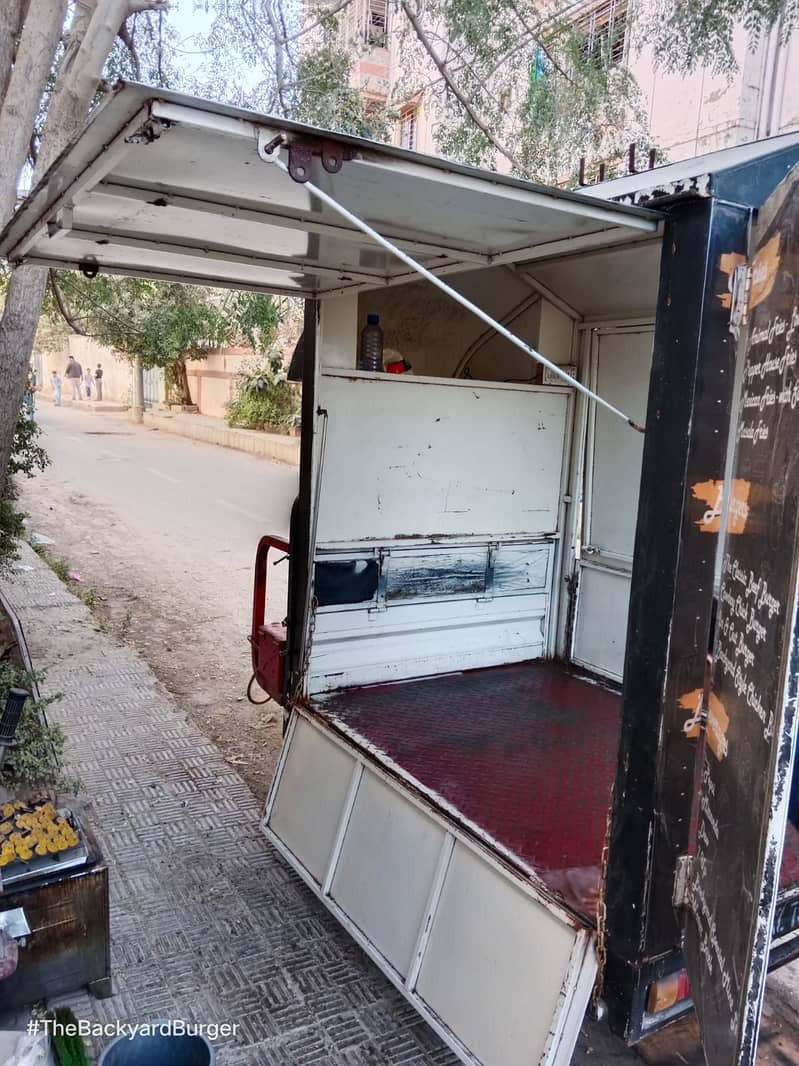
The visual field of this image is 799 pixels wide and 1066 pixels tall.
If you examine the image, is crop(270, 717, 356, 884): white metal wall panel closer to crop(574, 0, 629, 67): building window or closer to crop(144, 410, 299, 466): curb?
crop(574, 0, 629, 67): building window

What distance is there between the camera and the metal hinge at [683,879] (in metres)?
2.01

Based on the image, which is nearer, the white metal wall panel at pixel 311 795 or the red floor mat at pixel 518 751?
the red floor mat at pixel 518 751

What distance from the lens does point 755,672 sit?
1.55 meters

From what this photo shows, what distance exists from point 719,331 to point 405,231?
126cm

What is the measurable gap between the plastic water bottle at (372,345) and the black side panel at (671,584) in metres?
2.24

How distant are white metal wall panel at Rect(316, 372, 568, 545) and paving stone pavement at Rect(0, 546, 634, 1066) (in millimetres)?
1622

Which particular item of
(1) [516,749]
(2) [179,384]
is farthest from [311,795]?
(2) [179,384]

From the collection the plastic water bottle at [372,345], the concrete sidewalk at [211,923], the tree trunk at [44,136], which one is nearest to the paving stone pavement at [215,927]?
the concrete sidewalk at [211,923]

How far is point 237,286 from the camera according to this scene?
3.77m

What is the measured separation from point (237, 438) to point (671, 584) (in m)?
19.1

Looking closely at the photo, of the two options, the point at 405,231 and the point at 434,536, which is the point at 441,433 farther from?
the point at 405,231

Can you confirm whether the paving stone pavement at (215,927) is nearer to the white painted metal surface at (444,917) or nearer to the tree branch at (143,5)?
the white painted metal surface at (444,917)

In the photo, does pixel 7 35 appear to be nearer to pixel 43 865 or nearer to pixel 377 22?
pixel 43 865

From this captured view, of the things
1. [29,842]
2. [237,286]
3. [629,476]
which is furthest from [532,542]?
[29,842]
